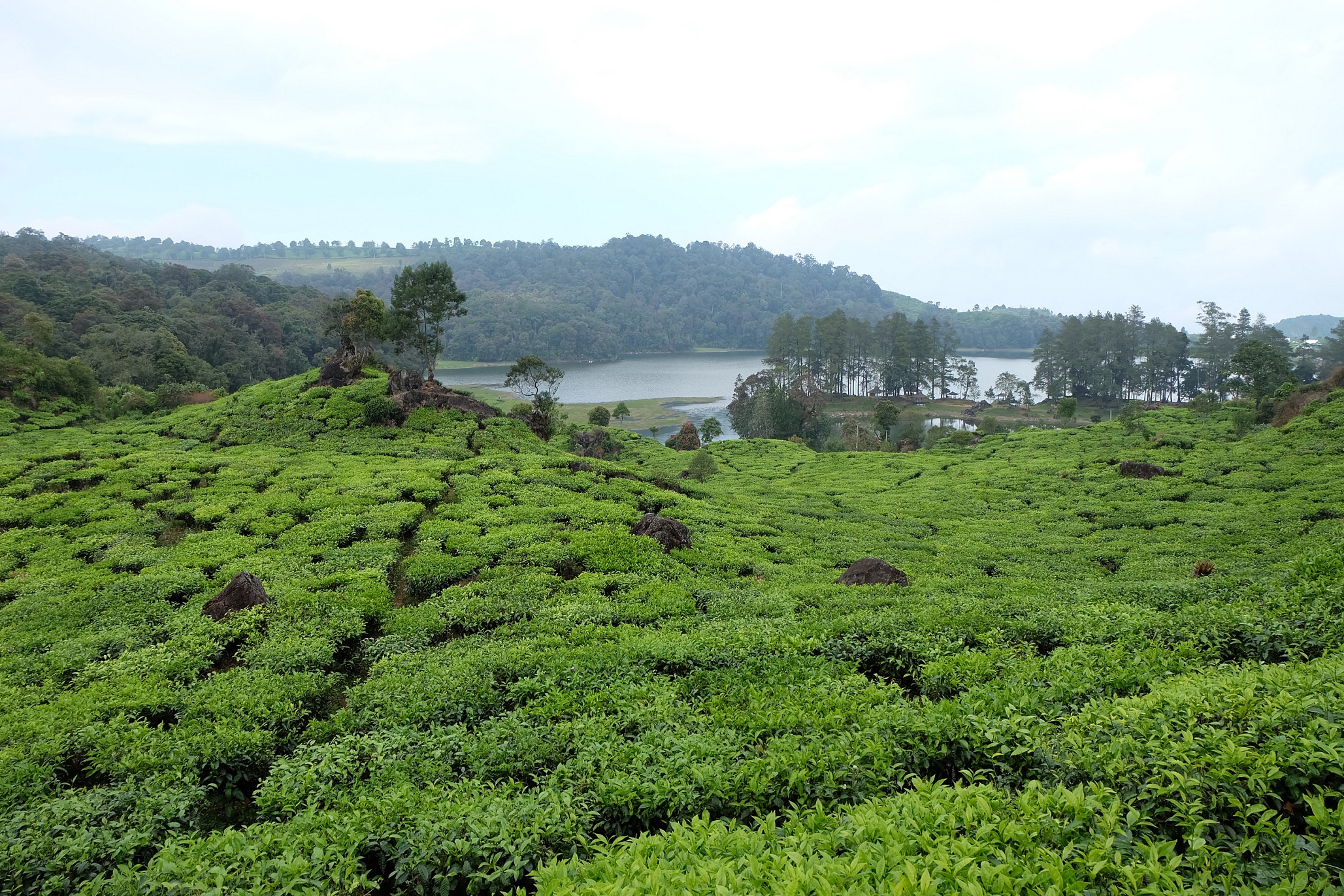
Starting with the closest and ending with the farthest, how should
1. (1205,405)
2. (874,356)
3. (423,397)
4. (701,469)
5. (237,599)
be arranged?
(237,599), (423,397), (701,469), (1205,405), (874,356)

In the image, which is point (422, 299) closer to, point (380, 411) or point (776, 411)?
point (380, 411)

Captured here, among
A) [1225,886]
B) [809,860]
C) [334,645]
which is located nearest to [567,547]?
[334,645]

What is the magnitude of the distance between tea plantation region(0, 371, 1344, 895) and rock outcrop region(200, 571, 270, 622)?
0.24 meters

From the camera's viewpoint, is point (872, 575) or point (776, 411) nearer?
point (872, 575)

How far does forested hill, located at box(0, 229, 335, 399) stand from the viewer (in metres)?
49.5

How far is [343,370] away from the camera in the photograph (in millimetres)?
31391

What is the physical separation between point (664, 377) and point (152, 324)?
3688 inches

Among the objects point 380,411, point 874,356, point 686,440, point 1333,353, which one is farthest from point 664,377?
point 380,411

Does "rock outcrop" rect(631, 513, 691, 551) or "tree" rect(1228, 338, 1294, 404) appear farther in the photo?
"tree" rect(1228, 338, 1294, 404)

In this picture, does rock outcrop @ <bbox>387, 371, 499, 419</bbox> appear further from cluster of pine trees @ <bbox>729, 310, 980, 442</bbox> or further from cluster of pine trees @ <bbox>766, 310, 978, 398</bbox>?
cluster of pine trees @ <bbox>766, 310, 978, 398</bbox>

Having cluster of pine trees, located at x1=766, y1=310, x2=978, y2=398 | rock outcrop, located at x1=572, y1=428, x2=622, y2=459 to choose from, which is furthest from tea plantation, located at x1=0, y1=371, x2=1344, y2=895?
cluster of pine trees, located at x1=766, y1=310, x2=978, y2=398

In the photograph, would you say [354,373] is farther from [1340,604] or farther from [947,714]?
[1340,604]

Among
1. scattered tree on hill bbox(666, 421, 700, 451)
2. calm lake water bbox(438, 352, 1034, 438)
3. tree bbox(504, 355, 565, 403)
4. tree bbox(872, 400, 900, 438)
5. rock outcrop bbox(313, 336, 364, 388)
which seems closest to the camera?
rock outcrop bbox(313, 336, 364, 388)

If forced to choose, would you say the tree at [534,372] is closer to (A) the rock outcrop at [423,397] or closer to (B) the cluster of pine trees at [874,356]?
(A) the rock outcrop at [423,397]
